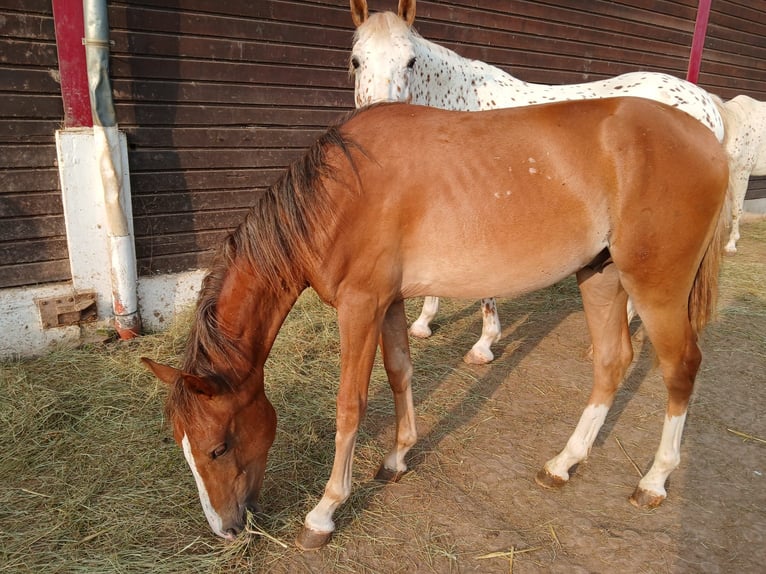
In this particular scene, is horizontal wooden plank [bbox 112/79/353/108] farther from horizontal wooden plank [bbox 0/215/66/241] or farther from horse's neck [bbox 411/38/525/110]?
horse's neck [bbox 411/38/525/110]

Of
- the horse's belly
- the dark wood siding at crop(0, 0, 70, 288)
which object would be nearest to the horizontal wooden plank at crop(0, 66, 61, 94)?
the dark wood siding at crop(0, 0, 70, 288)

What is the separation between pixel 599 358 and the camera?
2.64m

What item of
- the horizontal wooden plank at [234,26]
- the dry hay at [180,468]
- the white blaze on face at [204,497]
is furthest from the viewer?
the horizontal wooden plank at [234,26]

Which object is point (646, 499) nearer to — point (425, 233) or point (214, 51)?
point (425, 233)

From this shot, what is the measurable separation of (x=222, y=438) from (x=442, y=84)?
9.49 ft

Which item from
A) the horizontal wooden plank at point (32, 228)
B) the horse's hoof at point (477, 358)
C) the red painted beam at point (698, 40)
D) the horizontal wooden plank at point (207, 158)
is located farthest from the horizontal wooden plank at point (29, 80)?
the red painted beam at point (698, 40)

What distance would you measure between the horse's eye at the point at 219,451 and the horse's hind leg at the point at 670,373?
6.03ft

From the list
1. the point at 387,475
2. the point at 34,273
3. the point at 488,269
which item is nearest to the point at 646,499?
the point at 387,475

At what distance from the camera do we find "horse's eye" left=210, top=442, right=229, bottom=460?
6.25 ft

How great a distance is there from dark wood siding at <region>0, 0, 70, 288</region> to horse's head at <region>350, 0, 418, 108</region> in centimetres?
204

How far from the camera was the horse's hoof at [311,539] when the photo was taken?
2160mm

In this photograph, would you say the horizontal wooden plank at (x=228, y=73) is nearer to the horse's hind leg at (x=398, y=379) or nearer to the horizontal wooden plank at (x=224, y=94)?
the horizontal wooden plank at (x=224, y=94)

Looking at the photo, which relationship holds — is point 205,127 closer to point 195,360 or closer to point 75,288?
point 75,288

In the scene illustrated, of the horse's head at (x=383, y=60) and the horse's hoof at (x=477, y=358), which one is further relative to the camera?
the horse's hoof at (x=477, y=358)
